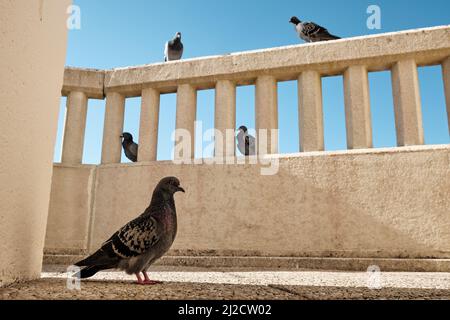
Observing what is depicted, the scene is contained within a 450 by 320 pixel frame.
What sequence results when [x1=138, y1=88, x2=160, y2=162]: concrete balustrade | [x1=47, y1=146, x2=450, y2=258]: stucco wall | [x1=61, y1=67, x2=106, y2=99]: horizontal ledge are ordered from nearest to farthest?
[x1=47, y1=146, x2=450, y2=258]: stucco wall, [x1=138, y1=88, x2=160, y2=162]: concrete balustrade, [x1=61, y1=67, x2=106, y2=99]: horizontal ledge

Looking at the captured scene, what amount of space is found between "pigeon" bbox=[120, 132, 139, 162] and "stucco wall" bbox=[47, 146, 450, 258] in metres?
0.66

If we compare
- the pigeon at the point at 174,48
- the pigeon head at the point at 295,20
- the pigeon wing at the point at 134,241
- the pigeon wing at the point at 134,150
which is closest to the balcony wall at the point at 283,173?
the pigeon wing at the point at 134,150

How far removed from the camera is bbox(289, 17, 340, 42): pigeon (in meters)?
5.62

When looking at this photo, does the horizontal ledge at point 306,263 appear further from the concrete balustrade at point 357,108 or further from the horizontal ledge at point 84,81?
the horizontal ledge at point 84,81

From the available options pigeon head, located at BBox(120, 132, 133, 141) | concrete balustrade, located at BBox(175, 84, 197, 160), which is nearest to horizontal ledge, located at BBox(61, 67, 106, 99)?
pigeon head, located at BBox(120, 132, 133, 141)

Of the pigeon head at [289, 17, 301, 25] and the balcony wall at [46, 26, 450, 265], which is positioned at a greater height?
the pigeon head at [289, 17, 301, 25]

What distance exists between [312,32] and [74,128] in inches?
163

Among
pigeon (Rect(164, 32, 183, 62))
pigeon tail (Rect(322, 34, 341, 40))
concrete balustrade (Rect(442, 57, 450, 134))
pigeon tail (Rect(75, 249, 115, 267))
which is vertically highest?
pigeon (Rect(164, 32, 183, 62))

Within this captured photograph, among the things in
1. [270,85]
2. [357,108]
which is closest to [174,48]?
[270,85]

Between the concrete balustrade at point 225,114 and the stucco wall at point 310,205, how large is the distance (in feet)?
0.98

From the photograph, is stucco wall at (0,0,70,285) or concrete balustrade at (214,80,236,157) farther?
concrete balustrade at (214,80,236,157)

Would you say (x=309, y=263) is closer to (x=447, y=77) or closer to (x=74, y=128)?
(x=447, y=77)

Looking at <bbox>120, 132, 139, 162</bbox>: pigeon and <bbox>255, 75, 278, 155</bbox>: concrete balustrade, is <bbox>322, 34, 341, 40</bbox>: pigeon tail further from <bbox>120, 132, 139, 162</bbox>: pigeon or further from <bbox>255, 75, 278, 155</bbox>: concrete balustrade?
<bbox>120, 132, 139, 162</bbox>: pigeon

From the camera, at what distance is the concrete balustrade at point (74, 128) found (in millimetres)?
5750
